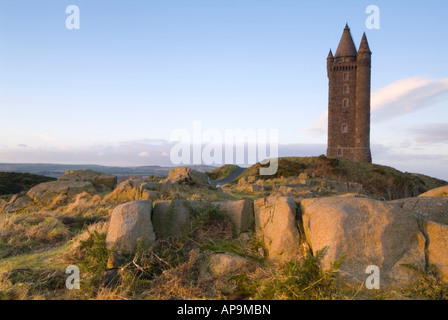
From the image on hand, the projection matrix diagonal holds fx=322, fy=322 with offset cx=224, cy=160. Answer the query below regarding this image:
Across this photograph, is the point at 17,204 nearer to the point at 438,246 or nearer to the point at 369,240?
the point at 369,240

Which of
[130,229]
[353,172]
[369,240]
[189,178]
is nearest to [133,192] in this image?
[189,178]

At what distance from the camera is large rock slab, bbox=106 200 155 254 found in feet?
18.1

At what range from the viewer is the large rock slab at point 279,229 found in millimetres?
5320

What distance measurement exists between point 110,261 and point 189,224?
1.81 meters

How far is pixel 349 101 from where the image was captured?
170 ft

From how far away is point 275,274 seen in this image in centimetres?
441

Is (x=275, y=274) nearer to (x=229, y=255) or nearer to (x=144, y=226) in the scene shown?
(x=229, y=255)

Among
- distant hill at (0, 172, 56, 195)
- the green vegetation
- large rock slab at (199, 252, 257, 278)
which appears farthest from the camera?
the green vegetation

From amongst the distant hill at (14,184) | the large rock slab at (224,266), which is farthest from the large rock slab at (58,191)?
the distant hill at (14,184)

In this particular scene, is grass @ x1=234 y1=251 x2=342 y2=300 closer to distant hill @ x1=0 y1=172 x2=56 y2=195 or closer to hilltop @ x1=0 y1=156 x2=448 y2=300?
hilltop @ x1=0 y1=156 x2=448 y2=300

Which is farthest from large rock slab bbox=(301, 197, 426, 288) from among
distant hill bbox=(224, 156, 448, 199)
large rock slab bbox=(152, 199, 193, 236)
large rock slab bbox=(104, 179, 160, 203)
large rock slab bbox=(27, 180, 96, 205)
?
distant hill bbox=(224, 156, 448, 199)

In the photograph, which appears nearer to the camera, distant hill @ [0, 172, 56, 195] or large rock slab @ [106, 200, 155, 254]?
large rock slab @ [106, 200, 155, 254]

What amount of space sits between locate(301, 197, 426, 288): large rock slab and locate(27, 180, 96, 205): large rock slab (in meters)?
10.1

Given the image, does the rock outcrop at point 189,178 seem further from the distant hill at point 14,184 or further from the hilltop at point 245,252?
the distant hill at point 14,184
